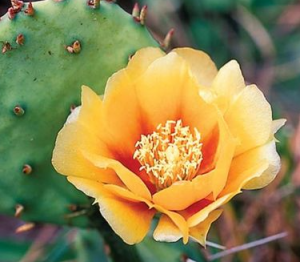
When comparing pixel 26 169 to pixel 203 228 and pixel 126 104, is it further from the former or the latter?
pixel 203 228

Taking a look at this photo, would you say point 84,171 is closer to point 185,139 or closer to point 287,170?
point 185,139

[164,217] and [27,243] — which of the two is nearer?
[164,217]

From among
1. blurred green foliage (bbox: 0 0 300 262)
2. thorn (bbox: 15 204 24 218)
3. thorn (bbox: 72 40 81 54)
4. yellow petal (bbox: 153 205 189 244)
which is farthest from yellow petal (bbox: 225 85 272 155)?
blurred green foliage (bbox: 0 0 300 262)


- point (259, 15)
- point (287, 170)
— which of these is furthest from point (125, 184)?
point (259, 15)

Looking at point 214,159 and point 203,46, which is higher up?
point 214,159

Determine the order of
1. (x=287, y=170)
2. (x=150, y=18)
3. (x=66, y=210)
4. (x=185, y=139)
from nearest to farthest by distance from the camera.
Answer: (x=185, y=139) → (x=66, y=210) → (x=287, y=170) → (x=150, y=18)

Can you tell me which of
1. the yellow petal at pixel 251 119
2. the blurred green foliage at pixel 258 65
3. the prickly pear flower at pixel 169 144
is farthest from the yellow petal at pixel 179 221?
the blurred green foliage at pixel 258 65
